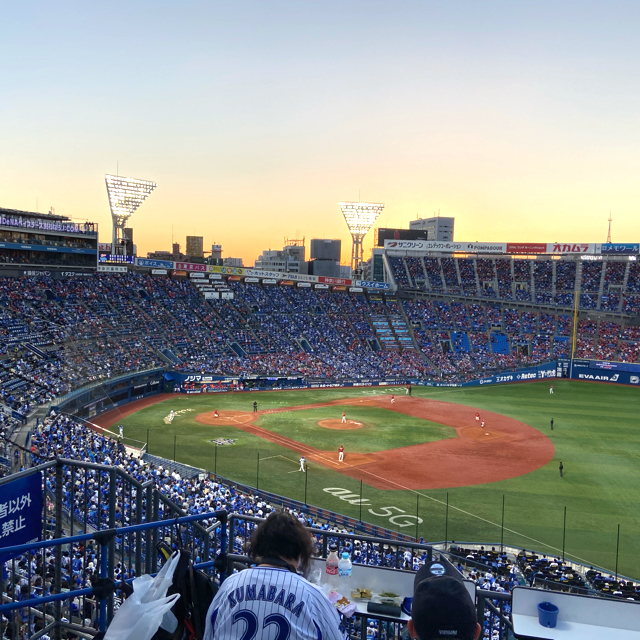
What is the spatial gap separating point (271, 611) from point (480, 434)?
40.1 m

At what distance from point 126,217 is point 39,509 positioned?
6200 centimetres

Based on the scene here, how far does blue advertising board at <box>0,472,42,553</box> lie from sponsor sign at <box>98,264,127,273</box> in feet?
181

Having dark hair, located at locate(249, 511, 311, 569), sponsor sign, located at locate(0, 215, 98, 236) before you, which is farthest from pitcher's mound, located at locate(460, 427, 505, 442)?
sponsor sign, located at locate(0, 215, 98, 236)

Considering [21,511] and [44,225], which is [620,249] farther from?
[21,511]

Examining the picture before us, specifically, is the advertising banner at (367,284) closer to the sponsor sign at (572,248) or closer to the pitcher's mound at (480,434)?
the sponsor sign at (572,248)

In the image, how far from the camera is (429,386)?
60688mm

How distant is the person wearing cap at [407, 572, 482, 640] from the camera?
301 cm

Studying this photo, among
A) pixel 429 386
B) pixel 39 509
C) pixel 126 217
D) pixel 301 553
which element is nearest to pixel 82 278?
pixel 126 217

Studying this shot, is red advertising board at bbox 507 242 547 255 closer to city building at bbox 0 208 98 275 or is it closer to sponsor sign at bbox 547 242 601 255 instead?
sponsor sign at bbox 547 242 601 255

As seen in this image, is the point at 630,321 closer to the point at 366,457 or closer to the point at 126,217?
the point at 366,457

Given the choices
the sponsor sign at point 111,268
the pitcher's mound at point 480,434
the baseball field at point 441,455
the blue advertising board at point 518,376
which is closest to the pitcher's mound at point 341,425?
the baseball field at point 441,455

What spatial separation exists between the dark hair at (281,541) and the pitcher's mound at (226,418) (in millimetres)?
38957

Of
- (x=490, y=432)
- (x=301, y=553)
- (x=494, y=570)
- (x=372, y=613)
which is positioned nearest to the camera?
(x=301, y=553)

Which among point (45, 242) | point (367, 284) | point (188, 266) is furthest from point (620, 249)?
point (45, 242)
